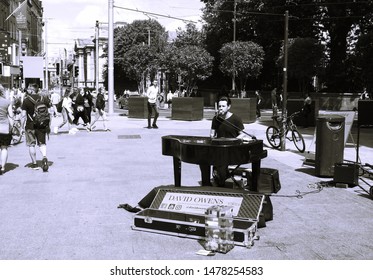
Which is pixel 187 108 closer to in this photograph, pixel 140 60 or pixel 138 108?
pixel 138 108

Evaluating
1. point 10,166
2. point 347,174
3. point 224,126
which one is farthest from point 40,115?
point 347,174

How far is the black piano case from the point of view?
249 inches

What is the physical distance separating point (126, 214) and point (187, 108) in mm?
20057

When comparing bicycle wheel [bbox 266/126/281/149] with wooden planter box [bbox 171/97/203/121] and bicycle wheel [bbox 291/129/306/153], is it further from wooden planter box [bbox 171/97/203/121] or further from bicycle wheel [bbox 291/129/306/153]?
wooden planter box [bbox 171/97/203/121]

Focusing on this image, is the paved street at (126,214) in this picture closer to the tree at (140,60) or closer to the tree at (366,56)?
the tree at (366,56)

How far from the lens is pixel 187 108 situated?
27.6m

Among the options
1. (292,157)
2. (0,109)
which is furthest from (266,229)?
(292,157)

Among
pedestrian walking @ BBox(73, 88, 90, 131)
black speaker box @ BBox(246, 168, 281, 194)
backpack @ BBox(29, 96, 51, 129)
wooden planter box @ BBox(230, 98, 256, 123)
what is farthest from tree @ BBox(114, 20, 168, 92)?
black speaker box @ BBox(246, 168, 281, 194)

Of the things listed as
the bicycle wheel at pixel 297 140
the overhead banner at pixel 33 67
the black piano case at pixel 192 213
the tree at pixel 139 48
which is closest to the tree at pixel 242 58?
the overhead banner at pixel 33 67

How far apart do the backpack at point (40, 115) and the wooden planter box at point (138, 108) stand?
17.5m

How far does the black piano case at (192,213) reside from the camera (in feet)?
20.7

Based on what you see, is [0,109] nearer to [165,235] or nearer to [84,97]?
[165,235]

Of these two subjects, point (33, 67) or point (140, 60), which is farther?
point (140, 60)
